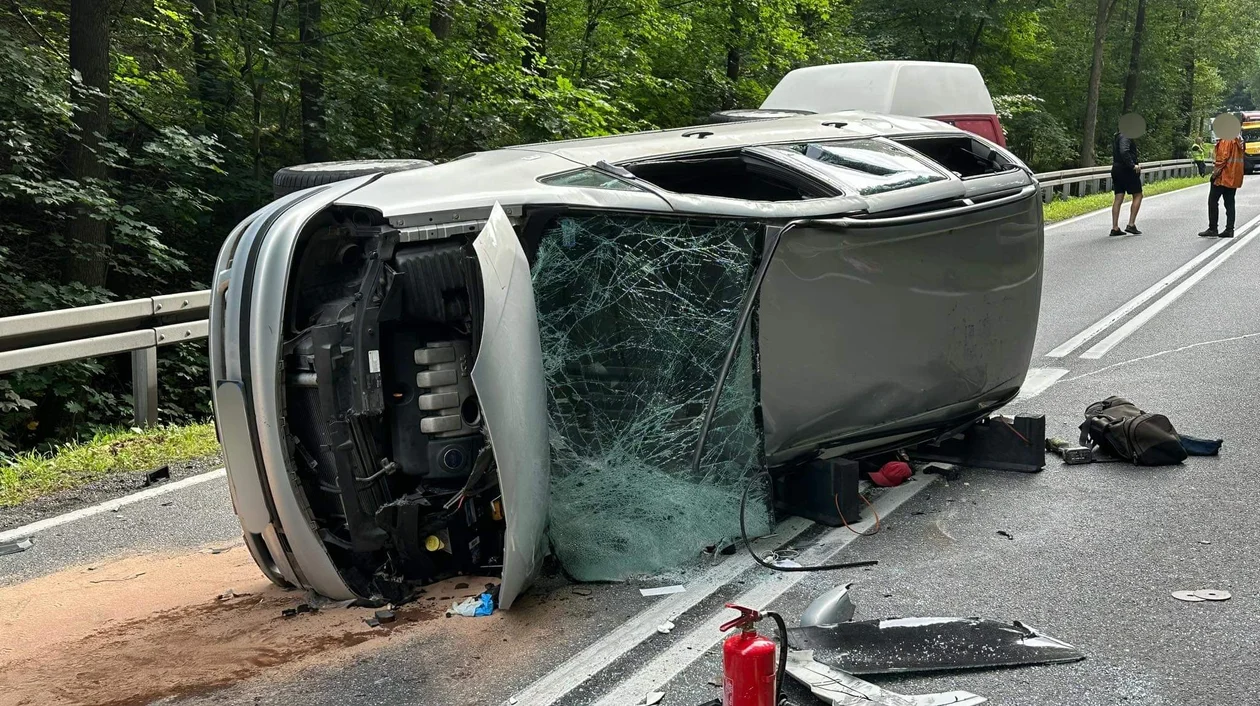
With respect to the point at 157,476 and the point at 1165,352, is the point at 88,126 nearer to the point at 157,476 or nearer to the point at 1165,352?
the point at 157,476

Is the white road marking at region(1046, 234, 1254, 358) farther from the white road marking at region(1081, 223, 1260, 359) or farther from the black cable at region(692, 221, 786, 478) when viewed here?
the black cable at region(692, 221, 786, 478)

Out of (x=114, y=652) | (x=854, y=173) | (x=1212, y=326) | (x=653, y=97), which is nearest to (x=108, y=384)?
(x=114, y=652)

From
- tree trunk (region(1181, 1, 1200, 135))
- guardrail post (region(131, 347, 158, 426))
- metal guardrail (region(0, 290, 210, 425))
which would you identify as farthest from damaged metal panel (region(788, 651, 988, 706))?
tree trunk (region(1181, 1, 1200, 135))

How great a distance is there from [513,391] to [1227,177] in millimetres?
16129

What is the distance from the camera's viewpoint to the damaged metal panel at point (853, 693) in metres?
3.08

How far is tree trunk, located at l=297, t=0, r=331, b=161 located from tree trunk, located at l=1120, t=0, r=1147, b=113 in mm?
38574

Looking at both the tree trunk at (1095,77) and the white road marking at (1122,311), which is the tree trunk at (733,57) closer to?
the white road marking at (1122,311)

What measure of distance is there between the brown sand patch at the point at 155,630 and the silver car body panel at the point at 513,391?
0.47 m

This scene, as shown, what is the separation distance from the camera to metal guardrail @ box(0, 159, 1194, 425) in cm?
606

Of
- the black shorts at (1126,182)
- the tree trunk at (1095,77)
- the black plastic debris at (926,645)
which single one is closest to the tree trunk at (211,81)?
the black plastic debris at (926,645)

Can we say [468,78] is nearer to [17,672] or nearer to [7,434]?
[7,434]

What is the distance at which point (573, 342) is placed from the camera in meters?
4.07

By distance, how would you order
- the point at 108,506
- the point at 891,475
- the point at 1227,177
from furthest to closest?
the point at 1227,177 < the point at 108,506 < the point at 891,475

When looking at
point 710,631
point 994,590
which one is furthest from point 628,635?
point 994,590
